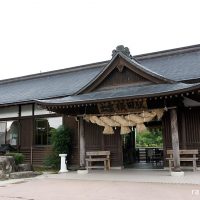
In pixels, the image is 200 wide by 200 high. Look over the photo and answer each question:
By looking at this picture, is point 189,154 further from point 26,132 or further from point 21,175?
point 26,132

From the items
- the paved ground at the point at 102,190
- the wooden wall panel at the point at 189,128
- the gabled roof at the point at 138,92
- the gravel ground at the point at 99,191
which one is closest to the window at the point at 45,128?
the gabled roof at the point at 138,92

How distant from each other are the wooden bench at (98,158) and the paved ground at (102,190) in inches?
95.4

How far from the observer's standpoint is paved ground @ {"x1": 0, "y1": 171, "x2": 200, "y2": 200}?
812 centimetres

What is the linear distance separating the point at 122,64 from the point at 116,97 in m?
2.55

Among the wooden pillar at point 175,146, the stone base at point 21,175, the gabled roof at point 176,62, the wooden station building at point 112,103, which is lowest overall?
the stone base at point 21,175

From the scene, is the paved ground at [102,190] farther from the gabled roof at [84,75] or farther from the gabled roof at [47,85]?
the gabled roof at [47,85]

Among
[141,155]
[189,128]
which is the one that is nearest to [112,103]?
[189,128]

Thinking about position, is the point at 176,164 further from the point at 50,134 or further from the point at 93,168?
the point at 50,134

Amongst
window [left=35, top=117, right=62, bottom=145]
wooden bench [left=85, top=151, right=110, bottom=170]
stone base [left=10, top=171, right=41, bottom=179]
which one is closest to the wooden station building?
window [left=35, top=117, right=62, bottom=145]

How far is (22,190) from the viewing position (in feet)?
31.9

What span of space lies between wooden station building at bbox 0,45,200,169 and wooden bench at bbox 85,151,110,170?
0.46 meters

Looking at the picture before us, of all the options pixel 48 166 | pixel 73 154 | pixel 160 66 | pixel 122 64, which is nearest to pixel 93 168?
pixel 73 154

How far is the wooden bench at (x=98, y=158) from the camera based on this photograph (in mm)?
13961

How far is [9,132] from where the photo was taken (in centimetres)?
1809
